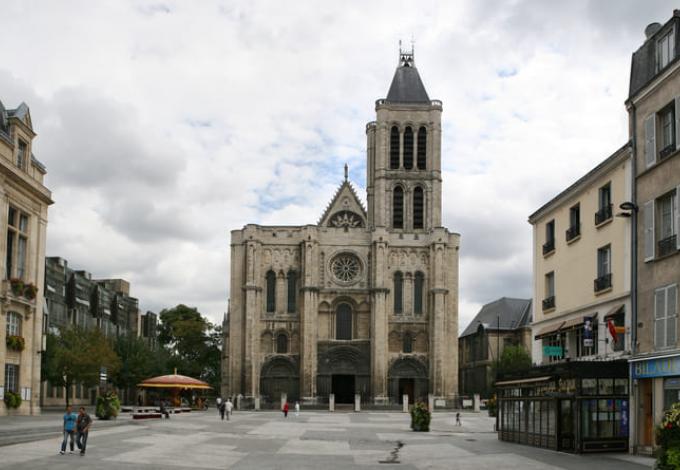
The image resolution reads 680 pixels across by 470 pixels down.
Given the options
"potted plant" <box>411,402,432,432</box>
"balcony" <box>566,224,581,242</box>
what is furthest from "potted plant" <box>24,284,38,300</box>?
"balcony" <box>566,224,581,242</box>

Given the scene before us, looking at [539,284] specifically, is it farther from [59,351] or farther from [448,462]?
[59,351]

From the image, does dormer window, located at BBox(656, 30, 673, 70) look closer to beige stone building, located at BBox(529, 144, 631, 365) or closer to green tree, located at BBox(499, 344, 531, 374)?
beige stone building, located at BBox(529, 144, 631, 365)

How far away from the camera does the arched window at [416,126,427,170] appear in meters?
88.2

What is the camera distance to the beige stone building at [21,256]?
129 feet

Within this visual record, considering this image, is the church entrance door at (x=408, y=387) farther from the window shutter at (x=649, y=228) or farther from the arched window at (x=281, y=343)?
the window shutter at (x=649, y=228)

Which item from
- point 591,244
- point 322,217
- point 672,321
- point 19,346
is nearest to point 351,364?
point 322,217

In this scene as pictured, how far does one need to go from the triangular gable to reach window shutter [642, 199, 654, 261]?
65067 mm

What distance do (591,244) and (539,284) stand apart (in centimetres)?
527

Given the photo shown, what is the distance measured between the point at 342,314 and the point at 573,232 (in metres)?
53.8

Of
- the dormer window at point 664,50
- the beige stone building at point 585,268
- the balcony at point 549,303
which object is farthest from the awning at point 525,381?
the dormer window at point 664,50

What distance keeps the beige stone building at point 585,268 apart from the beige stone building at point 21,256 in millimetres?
22661

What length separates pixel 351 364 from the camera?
8219 centimetres

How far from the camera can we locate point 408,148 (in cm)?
8850

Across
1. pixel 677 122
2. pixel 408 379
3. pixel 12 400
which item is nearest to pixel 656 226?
pixel 677 122
